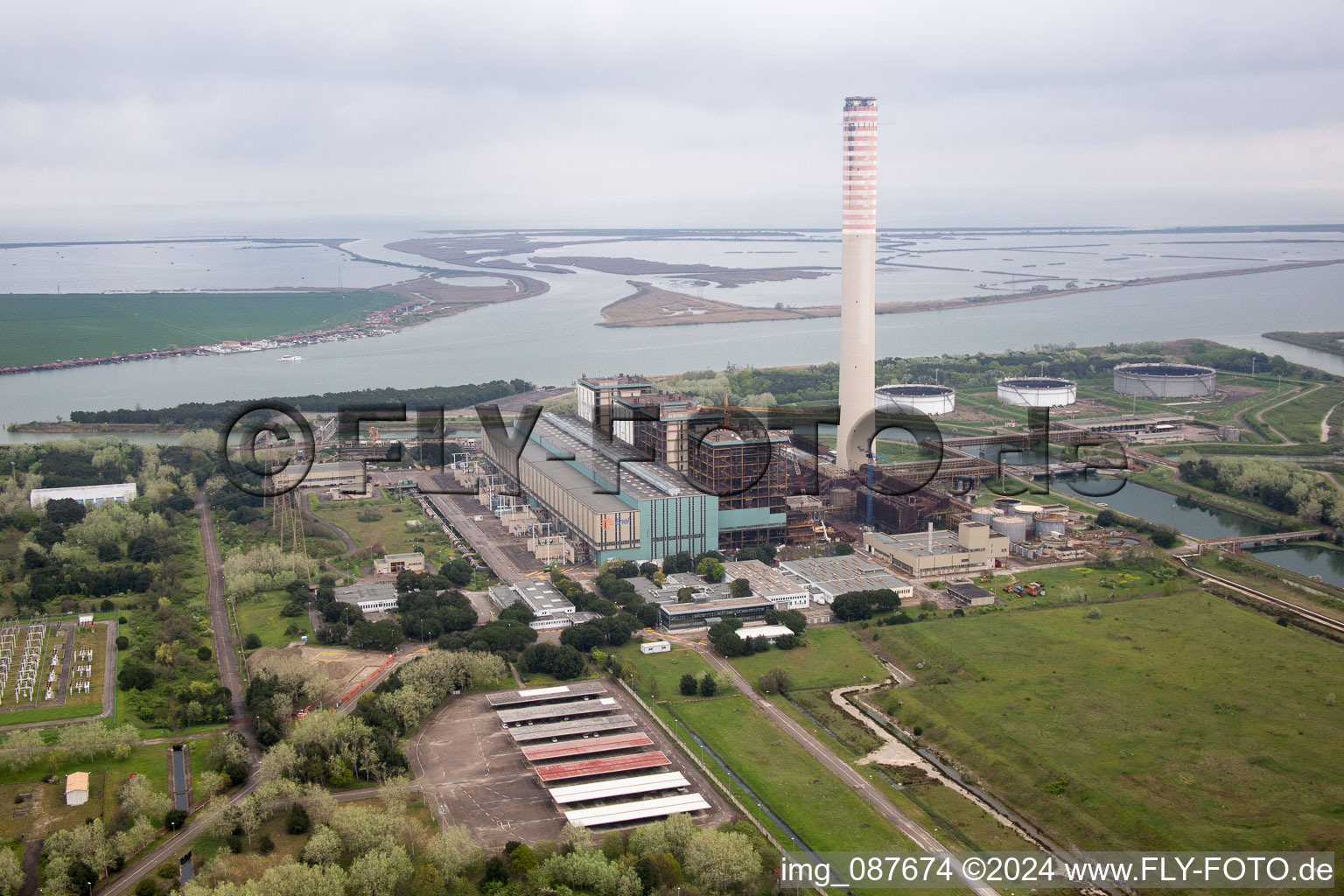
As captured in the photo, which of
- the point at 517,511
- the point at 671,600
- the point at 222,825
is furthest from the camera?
the point at 517,511

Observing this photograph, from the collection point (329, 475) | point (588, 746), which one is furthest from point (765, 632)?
point (329, 475)

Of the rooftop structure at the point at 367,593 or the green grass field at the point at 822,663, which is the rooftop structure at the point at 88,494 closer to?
the rooftop structure at the point at 367,593

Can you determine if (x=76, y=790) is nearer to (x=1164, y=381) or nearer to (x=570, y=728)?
(x=570, y=728)

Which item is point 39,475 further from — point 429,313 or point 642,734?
point 429,313

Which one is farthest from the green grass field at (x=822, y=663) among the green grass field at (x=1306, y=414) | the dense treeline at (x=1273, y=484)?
the green grass field at (x=1306, y=414)

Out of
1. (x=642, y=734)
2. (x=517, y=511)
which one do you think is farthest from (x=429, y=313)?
(x=642, y=734)

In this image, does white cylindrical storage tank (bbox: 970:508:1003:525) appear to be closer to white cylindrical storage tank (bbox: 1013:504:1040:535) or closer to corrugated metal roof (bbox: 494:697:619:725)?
white cylindrical storage tank (bbox: 1013:504:1040:535)

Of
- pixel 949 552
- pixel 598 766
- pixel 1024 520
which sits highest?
pixel 1024 520
